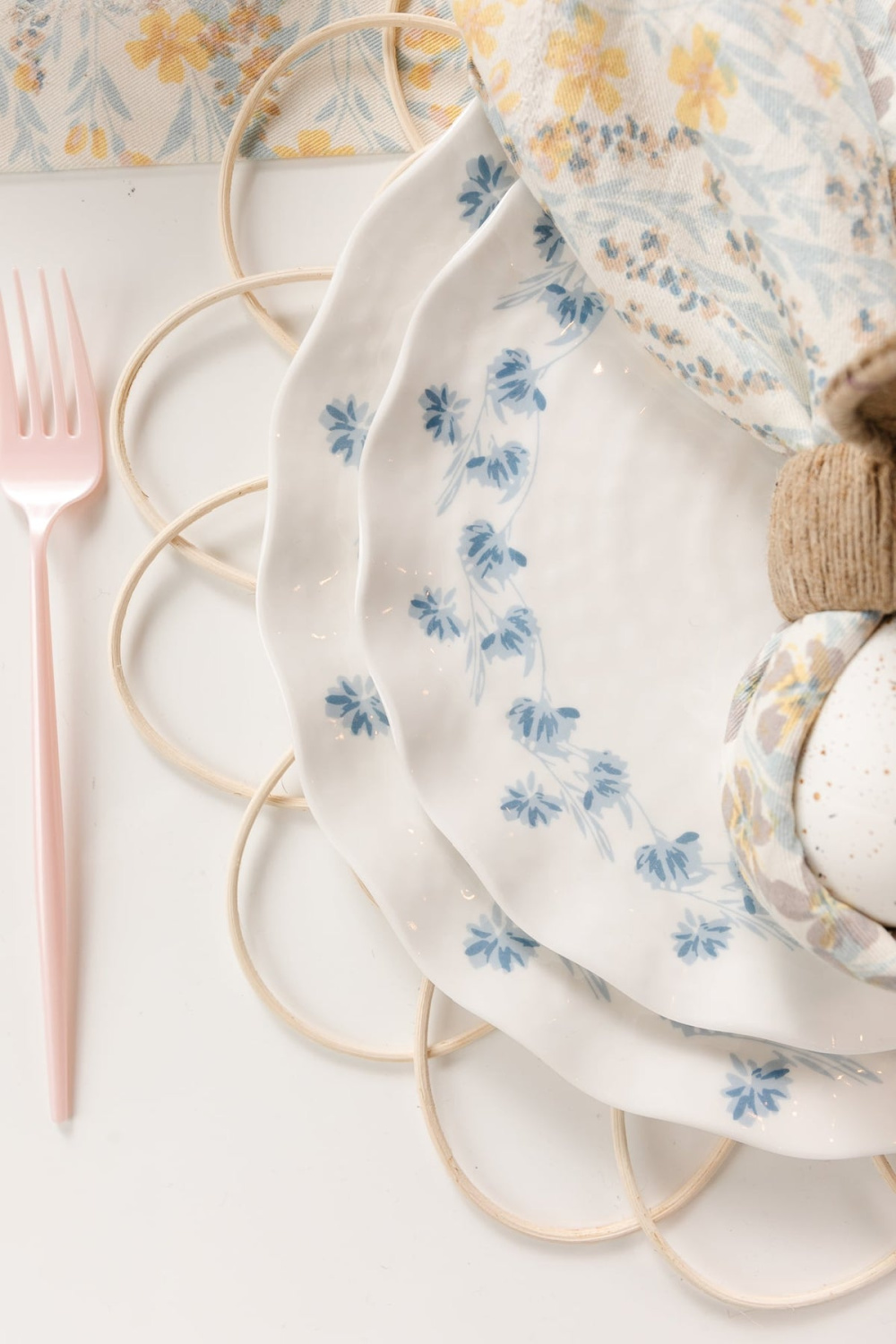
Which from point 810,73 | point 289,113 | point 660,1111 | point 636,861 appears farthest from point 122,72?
point 660,1111

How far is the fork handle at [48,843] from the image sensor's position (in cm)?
52

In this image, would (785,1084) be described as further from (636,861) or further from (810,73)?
(810,73)

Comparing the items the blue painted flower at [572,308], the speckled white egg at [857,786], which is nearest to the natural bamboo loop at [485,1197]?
the speckled white egg at [857,786]

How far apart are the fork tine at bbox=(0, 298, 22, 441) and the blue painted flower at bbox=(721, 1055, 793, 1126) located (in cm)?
46

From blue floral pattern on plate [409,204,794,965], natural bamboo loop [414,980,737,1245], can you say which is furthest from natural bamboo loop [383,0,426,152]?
natural bamboo loop [414,980,737,1245]

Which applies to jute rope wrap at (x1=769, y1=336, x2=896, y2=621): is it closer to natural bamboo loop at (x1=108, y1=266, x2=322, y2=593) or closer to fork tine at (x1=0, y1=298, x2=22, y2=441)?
natural bamboo loop at (x1=108, y1=266, x2=322, y2=593)

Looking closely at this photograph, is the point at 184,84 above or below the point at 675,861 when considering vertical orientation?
above

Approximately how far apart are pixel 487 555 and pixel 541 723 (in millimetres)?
78

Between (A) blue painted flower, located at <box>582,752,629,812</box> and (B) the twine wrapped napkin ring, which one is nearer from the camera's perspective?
(B) the twine wrapped napkin ring

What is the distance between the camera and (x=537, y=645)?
46 centimetres

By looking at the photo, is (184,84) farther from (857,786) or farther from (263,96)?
(857,786)

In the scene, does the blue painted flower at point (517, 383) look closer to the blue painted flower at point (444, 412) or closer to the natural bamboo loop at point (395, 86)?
the blue painted flower at point (444, 412)

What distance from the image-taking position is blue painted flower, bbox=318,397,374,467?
1.56 feet

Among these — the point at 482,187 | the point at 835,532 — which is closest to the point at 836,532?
the point at 835,532
